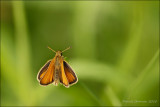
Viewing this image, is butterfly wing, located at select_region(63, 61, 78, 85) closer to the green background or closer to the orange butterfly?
the orange butterfly

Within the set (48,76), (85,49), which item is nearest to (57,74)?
(48,76)

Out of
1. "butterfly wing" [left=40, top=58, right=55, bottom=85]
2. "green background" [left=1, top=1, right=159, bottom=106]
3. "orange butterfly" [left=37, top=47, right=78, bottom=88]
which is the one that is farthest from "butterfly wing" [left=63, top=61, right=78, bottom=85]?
"green background" [left=1, top=1, right=159, bottom=106]

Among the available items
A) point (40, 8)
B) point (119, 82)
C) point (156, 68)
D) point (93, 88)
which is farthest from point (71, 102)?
point (40, 8)

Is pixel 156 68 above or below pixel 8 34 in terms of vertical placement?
below

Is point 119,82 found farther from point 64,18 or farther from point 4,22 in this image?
point 4,22

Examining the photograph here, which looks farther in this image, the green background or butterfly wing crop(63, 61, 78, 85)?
the green background

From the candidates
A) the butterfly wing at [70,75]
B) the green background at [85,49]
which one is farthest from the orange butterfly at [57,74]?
the green background at [85,49]
